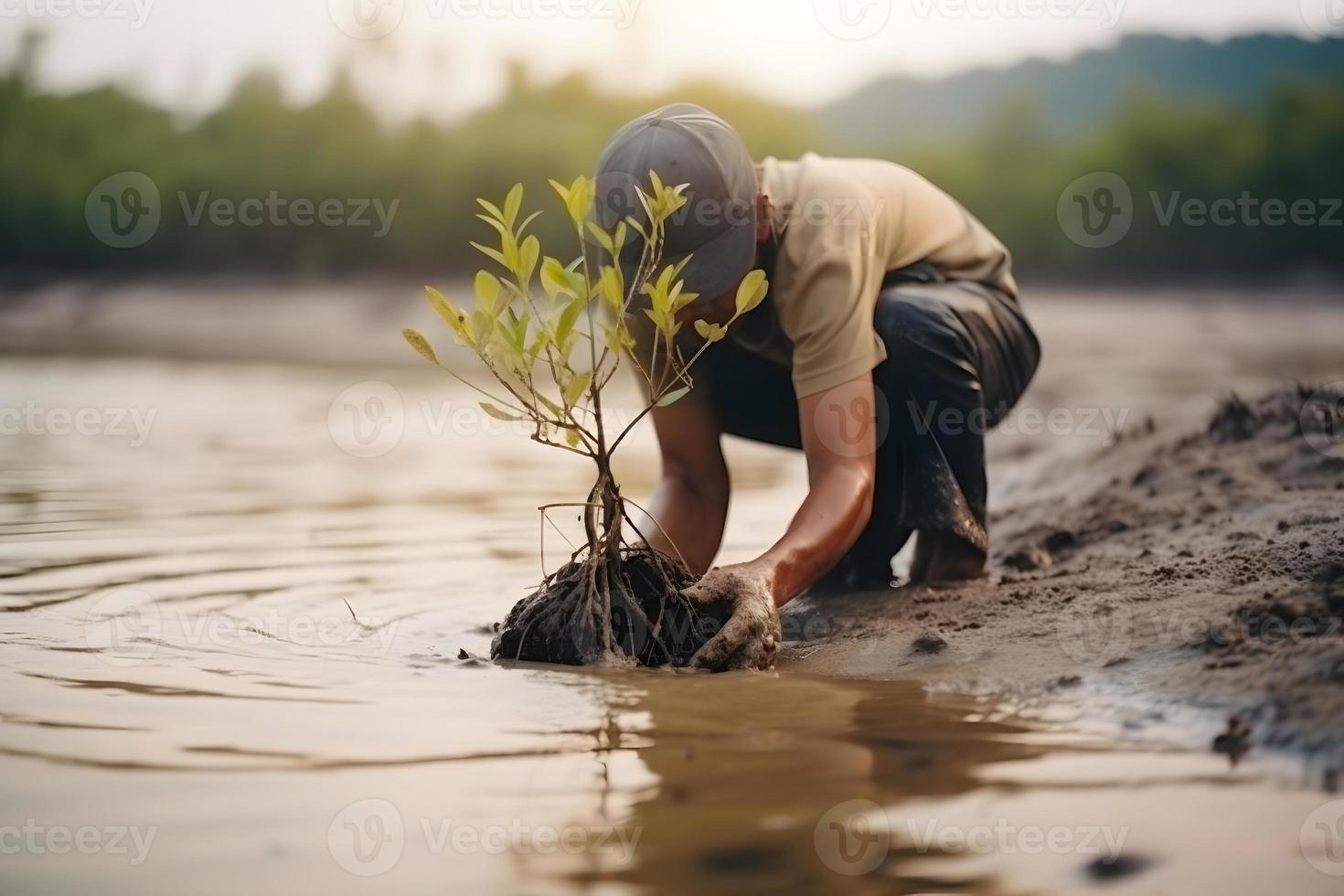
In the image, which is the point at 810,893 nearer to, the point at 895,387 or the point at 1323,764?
the point at 1323,764

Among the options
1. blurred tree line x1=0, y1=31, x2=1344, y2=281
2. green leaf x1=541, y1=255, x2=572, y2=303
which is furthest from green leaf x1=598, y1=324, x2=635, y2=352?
blurred tree line x1=0, y1=31, x2=1344, y2=281

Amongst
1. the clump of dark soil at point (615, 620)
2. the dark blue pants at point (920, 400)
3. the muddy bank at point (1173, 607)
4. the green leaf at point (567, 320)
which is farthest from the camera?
the dark blue pants at point (920, 400)

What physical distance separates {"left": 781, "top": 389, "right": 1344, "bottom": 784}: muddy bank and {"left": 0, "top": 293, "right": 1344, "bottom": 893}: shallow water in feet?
0.51

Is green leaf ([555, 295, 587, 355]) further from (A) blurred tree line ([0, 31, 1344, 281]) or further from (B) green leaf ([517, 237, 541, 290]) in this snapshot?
(A) blurred tree line ([0, 31, 1344, 281])

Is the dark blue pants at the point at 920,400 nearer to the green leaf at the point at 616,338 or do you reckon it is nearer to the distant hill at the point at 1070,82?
the green leaf at the point at 616,338

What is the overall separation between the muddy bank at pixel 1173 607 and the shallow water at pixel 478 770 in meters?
0.15

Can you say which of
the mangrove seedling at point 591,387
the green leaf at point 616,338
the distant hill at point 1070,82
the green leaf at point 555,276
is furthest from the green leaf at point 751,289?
the distant hill at point 1070,82

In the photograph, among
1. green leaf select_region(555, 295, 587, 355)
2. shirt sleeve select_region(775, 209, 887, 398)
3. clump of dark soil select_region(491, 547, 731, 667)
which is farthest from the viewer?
shirt sleeve select_region(775, 209, 887, 398)

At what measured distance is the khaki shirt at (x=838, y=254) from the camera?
2.89 m

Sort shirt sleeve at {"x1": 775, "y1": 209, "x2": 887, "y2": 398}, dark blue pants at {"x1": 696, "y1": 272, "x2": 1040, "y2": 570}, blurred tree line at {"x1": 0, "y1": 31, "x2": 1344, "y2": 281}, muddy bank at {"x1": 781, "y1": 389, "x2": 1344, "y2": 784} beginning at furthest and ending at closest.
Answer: blurred tree line at {"x1": 0, "y1": 31, "x2": 1344, "y2": 281} → dark blue pants at {"x1": 696, "y1": 272, "x2": 1040, "y2": 570} → shirt sleeve at {"x1": 775, "y1": 209, "x2": 887, "y2": 398} → muddy bank at {"x1": 781, "y1": 389, "x2": 1344, "y2": 784}

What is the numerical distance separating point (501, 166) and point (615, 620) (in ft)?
56.0

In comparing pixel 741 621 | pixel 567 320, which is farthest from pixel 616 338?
pixel 741 621

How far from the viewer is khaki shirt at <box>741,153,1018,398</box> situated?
114 inches


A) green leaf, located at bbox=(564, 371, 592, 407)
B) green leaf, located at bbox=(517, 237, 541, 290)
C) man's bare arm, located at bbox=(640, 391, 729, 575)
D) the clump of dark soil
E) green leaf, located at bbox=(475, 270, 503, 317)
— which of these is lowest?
the clump of dark soil
